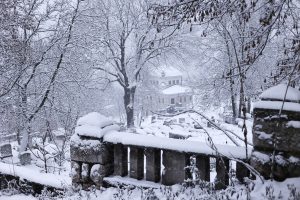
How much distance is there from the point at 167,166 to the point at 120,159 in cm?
72

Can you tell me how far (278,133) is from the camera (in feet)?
12.2

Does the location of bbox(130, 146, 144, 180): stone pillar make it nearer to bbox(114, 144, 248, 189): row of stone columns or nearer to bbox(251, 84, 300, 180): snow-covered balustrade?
bbox(114, 144, 248, 189): row of stone columns

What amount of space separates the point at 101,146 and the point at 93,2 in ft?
77.5

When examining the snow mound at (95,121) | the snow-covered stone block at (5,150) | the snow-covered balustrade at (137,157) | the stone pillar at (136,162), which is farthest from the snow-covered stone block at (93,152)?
the snow-covered stone block at (5,150)

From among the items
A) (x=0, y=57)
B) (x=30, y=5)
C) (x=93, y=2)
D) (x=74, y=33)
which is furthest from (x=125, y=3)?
(x=0, y=57)

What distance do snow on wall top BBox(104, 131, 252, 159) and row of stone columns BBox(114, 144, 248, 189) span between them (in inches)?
3.5

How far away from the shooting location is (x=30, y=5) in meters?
17.9

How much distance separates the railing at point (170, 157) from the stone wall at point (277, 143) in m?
0.24

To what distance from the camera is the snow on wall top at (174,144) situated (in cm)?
404

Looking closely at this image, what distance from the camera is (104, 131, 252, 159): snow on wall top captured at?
4.04 meters

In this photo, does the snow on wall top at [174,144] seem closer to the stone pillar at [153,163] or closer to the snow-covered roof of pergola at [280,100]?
the stone pillar at [153,163]

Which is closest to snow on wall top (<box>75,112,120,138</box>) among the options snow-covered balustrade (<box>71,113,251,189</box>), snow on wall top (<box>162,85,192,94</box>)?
snow-covered balustrade (<box>71,113,251,189</box>)

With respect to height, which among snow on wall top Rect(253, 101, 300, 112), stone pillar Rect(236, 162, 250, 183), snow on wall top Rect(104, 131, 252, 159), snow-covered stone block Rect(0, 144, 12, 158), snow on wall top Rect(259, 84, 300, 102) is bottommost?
snow-covered stone block Rect(0, 144, 12, 158)

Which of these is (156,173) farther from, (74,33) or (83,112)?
(83,112)
